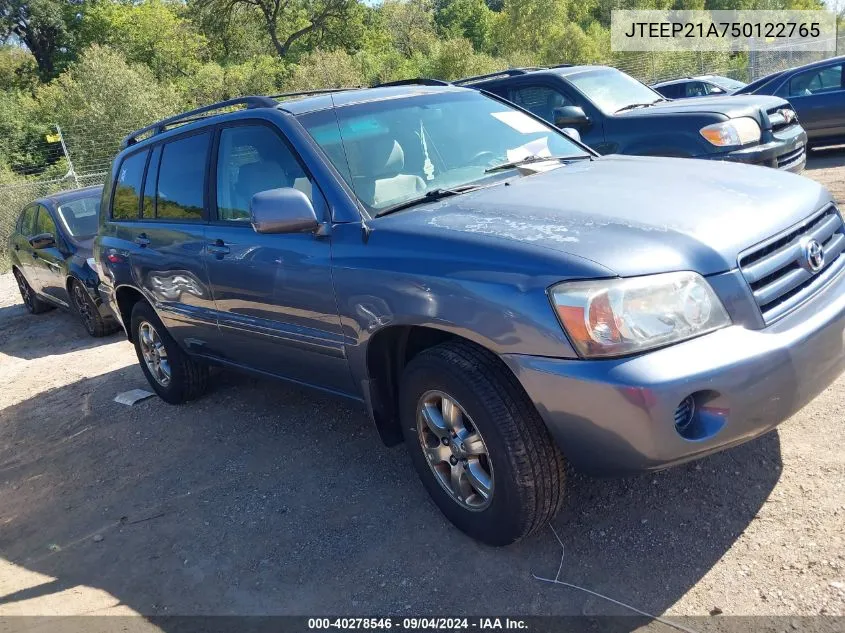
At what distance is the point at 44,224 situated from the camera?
8891 mm

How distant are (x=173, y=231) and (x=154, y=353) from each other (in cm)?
133

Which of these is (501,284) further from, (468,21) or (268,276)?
(468,21)

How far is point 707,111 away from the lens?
7.00 metres

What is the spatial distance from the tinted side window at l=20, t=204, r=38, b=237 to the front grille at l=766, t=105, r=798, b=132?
8.80 meters

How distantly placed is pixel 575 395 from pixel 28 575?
288 centimetres

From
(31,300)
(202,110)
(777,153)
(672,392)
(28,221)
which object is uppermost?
(202,110)

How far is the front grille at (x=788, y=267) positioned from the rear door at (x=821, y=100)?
32.3 ft

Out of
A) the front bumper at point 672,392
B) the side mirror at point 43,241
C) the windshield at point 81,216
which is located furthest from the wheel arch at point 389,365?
the side mirror at point 43,241

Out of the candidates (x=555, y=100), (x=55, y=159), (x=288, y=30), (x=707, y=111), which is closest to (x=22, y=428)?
(x=555, y=100)

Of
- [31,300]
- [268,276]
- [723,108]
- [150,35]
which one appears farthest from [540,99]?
[150,35]

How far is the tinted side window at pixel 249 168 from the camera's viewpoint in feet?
11.9

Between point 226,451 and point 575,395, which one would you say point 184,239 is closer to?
point 226,451

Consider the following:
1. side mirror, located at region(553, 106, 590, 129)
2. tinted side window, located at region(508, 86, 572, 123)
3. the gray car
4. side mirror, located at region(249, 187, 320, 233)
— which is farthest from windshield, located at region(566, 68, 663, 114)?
side mirror, located at region(249, 187, 320, 233)

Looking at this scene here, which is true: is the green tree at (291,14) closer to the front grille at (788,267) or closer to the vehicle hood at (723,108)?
the vehicle hood at (723,108)
